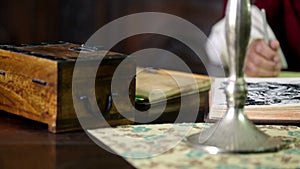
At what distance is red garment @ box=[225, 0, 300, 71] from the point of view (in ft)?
7.46

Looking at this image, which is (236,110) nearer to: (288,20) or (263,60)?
(263,60)

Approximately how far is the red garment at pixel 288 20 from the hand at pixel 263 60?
1.21ft

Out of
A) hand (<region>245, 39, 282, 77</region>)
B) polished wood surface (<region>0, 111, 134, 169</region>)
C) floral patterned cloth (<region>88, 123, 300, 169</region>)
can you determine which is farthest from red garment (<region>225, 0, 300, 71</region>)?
polished wood surface (<region>0, 111, 134, 169</region>)

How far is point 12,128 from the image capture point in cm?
112

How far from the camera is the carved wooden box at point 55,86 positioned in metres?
1.06

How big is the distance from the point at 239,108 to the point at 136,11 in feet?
6.97

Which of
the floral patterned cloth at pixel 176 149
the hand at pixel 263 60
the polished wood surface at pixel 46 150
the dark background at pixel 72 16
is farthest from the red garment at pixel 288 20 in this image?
the polished wood surface at pixel 46 150

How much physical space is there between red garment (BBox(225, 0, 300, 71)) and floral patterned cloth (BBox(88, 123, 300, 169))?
1205 millimetres

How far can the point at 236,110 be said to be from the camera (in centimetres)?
95

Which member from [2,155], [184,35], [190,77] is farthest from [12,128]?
[184,35]

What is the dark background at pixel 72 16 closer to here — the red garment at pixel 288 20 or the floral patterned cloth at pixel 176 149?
the red garment at pixel 288 20

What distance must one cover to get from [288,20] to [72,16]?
1.15 m

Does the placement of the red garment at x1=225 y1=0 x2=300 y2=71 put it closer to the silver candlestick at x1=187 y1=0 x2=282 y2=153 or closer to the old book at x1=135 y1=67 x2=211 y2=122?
the old book at x1=135 y1=67 x2=211 y2=122

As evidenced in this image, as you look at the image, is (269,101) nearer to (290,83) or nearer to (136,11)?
(290,83)
